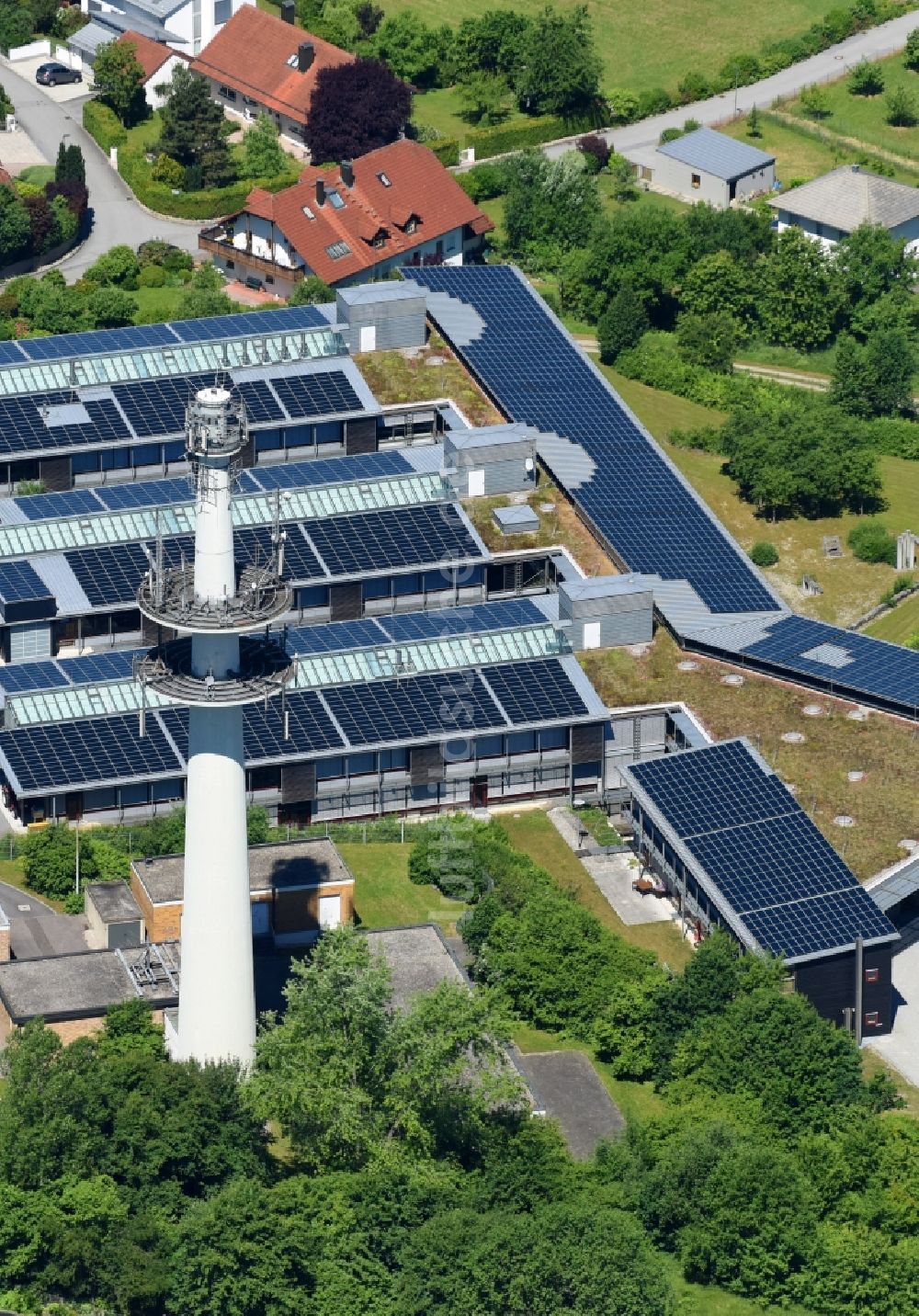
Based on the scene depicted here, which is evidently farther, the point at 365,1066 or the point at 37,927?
the point at 37,927

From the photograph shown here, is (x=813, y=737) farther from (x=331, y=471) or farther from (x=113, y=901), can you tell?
(x=113, y=901)

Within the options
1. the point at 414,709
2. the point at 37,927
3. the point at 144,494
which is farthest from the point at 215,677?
the point at 144,494

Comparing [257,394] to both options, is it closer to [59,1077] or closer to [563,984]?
[563,984]

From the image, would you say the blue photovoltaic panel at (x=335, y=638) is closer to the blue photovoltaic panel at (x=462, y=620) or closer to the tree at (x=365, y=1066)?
the blue photovoltaic panel at (x=462, y=620)

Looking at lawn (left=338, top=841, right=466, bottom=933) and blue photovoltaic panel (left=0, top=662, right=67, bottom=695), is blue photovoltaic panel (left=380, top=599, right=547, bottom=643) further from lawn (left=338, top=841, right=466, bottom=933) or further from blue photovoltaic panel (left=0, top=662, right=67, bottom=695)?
blue photovoltaic panel (left=0, top=662, right=67, bottom=695)

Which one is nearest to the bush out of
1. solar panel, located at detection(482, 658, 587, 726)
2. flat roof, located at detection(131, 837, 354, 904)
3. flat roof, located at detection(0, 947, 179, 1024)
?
solar panel, located at detection(482, 658, 587, 726)

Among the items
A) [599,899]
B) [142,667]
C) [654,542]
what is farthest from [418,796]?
[142,667]
